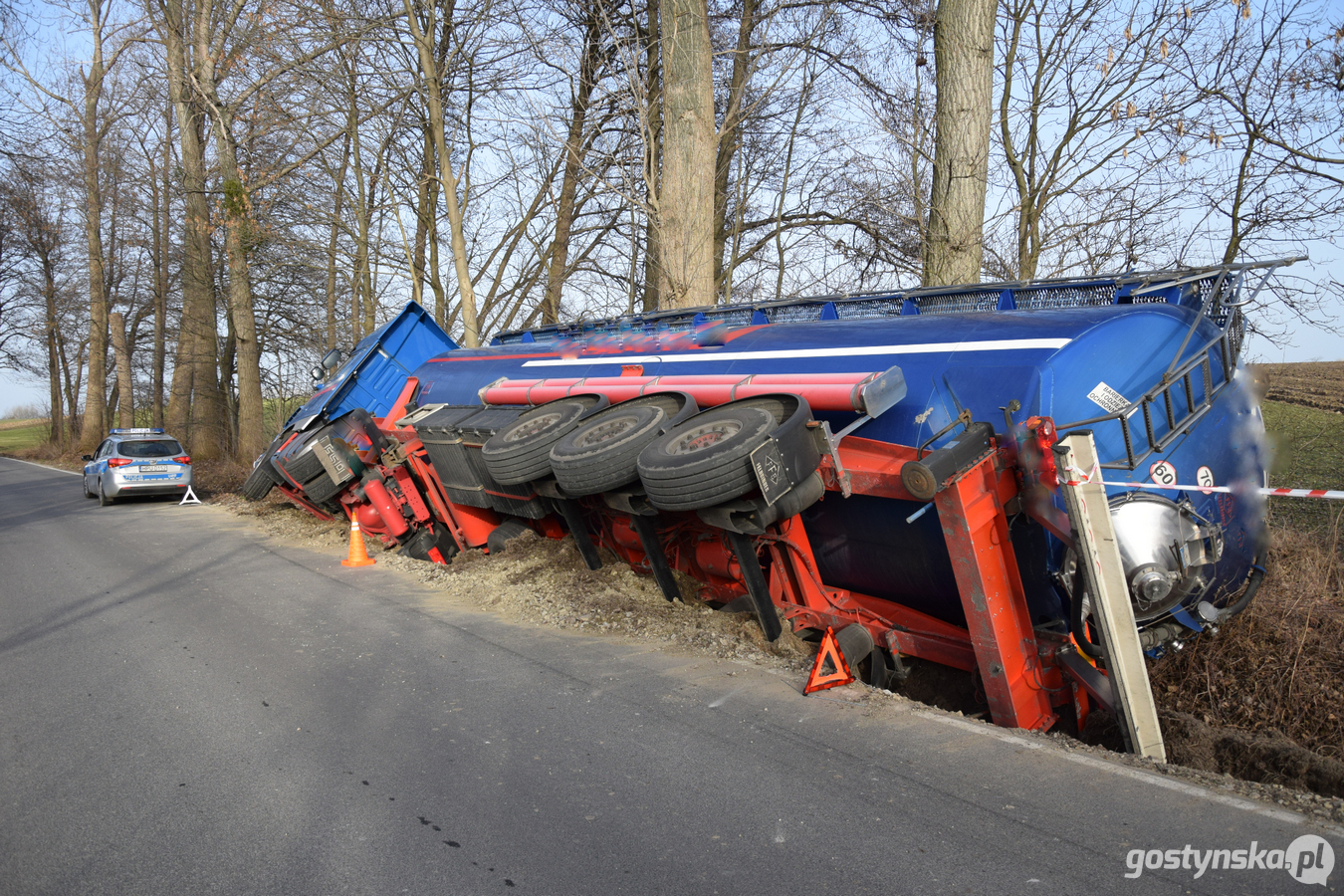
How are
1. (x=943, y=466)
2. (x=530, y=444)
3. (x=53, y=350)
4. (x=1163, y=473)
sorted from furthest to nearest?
(x=53, y=350), (x=530, y=444), (x=1163, y=473), (x=943, y=466)

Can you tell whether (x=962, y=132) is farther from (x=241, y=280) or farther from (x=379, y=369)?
(x=241, y=280)

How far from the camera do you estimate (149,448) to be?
1828 centimetres

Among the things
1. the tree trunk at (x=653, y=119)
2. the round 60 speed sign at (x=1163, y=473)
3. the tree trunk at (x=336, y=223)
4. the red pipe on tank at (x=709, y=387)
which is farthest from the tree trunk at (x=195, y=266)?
the round 60 speed sign at (x=1163, y=473)

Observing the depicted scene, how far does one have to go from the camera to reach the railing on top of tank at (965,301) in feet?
17.4

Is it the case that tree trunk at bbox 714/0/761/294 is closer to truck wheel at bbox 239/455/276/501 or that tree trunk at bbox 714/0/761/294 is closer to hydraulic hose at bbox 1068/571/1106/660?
truck wheel at bbox 239/455/276/501

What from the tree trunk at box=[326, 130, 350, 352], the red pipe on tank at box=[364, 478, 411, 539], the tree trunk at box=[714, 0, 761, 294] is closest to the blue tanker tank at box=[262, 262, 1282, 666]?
the red pipe on tank at box=[364, 478, 411, 539]

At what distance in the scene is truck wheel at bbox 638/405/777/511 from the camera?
4.73 m

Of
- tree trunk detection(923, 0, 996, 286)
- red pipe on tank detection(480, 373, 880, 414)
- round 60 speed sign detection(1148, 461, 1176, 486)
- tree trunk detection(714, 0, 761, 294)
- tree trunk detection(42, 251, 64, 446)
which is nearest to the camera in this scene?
round 60 speed sign detection(1148, 461, 1176, 486)

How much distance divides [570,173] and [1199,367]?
16.2 metres

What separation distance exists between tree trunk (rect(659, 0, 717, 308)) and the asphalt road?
6.50 meters

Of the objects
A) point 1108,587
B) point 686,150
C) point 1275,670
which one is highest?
point 686,150

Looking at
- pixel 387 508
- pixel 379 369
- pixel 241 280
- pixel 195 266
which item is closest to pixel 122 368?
pixel 195 266

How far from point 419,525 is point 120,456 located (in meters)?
11.5

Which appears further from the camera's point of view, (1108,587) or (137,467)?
(137,467)
